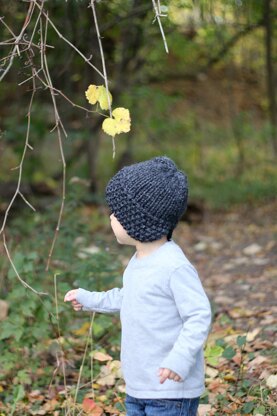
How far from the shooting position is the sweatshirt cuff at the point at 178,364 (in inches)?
99.8

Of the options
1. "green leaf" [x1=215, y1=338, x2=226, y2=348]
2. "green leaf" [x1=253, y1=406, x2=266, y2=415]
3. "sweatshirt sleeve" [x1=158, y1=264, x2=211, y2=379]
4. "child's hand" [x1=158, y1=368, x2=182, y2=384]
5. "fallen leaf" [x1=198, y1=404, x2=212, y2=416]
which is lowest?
"green leaf" [x1=215, y1=338, x2=226, y2=348]

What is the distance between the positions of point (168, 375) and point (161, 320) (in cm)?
22

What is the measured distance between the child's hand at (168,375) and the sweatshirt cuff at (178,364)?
10 millimetres

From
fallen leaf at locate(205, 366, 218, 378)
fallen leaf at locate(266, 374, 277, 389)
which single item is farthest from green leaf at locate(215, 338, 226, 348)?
fallen leaf at locate(266, 374, 277, 389)

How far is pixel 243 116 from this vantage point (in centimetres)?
1152

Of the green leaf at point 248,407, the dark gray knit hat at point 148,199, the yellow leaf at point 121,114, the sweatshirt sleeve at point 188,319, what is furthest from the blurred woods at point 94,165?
the sweatshirt sleeve at point 188,319

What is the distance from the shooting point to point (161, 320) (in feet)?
8.82

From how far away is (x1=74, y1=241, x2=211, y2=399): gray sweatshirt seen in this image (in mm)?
2618

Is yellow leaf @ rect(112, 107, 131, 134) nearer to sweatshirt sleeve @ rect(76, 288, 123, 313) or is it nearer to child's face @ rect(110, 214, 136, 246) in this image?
child's face @ rect(110, 214, 136, 246)

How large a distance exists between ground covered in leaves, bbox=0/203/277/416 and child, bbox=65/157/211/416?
76cm

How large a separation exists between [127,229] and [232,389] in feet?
4.38

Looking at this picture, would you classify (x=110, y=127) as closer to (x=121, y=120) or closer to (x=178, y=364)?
(x=121, y=120)

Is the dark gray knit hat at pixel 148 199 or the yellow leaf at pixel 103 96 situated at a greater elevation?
the yellow leaf at pixel 103 96

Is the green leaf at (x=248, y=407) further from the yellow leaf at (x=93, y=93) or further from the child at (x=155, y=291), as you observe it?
the yellow leaf at (x=93, y=93)
